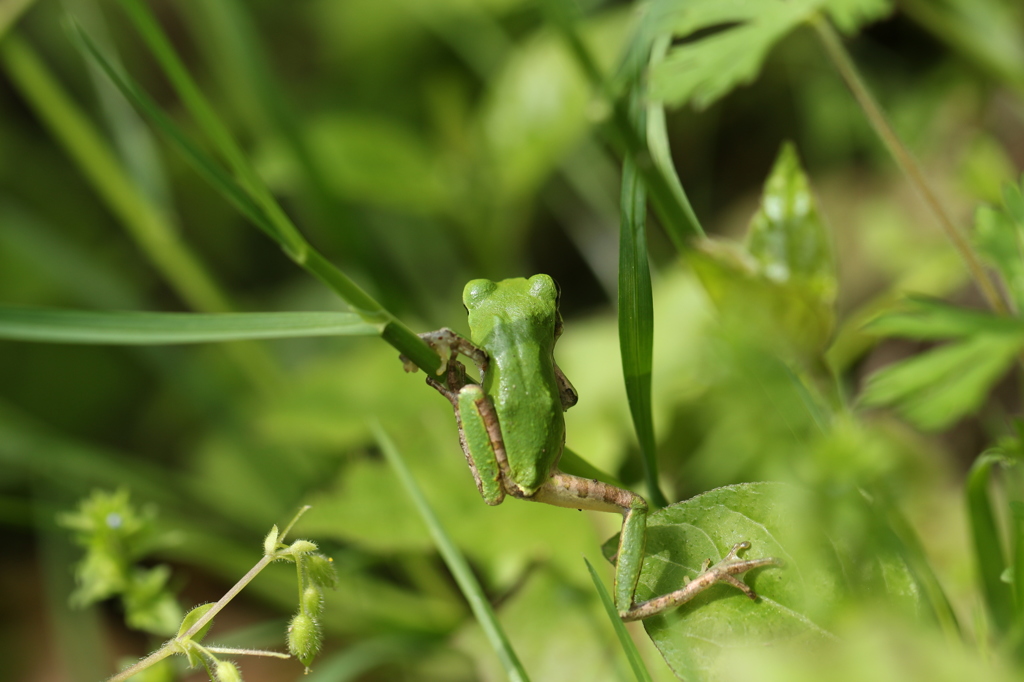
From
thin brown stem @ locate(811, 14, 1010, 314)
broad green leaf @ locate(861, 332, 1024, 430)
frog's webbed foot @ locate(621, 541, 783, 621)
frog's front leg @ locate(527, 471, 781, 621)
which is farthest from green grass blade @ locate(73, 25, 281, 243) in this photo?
thin brown stem @ locate(811, 14, 1010, 314)

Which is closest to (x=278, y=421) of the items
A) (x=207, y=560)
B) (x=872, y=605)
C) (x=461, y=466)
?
(x=207, y=560)

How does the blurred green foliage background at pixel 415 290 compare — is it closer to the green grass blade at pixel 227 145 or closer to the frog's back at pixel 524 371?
the green grass blade at pixel 227 145

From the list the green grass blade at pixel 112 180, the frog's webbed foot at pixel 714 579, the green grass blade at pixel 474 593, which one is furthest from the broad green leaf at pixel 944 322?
the green grass blade at pixel 112 180

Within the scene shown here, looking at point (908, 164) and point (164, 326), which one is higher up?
point (164, 326)

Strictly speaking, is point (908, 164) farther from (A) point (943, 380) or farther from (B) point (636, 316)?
(B) point (636, 316)

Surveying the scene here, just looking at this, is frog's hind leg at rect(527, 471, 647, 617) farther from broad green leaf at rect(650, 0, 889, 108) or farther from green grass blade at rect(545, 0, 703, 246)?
broad green leaf at rect(650, 0, 889, 108)

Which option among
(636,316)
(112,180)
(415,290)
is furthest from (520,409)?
(112,180)

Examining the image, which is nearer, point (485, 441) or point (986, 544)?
point (986, 544)
